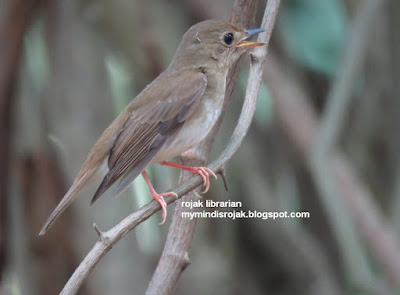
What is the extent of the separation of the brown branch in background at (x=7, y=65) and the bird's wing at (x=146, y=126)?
1208 mm

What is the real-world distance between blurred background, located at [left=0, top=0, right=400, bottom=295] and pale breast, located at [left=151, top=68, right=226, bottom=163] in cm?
123

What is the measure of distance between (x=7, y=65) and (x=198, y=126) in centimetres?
168

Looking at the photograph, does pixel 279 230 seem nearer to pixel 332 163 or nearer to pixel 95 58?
pixel 332 163

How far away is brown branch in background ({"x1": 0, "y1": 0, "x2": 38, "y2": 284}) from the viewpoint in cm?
493

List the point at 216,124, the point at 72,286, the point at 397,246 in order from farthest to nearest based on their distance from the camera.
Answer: the point at 397,246 < the point at 216,124 < the point at 72,286

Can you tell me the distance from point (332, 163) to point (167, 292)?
2328 millimetres

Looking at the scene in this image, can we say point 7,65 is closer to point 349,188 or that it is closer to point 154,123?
point 154,123

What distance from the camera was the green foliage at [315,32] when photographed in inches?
236

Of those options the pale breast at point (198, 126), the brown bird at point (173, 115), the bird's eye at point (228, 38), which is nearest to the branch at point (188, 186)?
the brown bird at point (173, 115)

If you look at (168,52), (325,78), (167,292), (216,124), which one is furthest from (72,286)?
(325,78)

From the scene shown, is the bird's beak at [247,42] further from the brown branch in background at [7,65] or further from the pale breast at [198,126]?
the brown branch in background at [7,65]

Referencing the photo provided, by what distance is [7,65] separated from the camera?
4.95 metres

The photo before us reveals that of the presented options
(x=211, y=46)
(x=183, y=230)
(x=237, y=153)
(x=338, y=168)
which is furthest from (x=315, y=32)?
(x=183, y=230)

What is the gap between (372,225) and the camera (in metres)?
5.16
